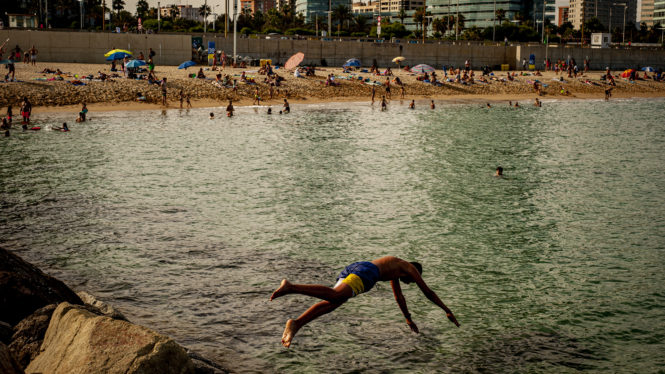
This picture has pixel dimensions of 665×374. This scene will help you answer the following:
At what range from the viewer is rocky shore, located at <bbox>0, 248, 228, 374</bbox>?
21.4ft

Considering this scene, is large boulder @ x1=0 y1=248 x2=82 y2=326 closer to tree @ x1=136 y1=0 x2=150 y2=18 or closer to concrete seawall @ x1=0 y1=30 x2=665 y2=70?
concrete seawall @ x1=0 y1=30 x2=665 y2=70

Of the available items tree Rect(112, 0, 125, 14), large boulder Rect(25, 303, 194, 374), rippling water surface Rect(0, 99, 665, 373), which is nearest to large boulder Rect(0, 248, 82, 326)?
large boulder Rect(25, 303, 194, 374)

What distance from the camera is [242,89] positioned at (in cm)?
5528

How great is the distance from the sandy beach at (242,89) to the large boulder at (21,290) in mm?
39029

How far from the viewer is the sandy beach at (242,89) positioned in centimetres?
4672

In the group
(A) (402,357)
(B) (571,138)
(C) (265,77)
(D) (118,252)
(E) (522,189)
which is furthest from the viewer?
(C) (265,77)

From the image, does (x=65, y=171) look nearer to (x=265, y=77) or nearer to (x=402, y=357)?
(x=402, y=357)

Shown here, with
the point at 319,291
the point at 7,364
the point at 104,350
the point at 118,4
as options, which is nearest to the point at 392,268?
the point at 319,291

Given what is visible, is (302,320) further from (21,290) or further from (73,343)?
(21,290)

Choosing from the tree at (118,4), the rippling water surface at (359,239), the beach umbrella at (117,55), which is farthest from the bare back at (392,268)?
the tree at (118,4)

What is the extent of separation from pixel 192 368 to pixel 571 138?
3721 centimetres

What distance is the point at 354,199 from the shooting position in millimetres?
22062

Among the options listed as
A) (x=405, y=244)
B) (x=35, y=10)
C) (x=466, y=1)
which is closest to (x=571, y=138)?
(x=405, y=244)

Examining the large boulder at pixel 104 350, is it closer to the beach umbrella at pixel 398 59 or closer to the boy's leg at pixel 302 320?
the boy's leg at pixel 302 320
